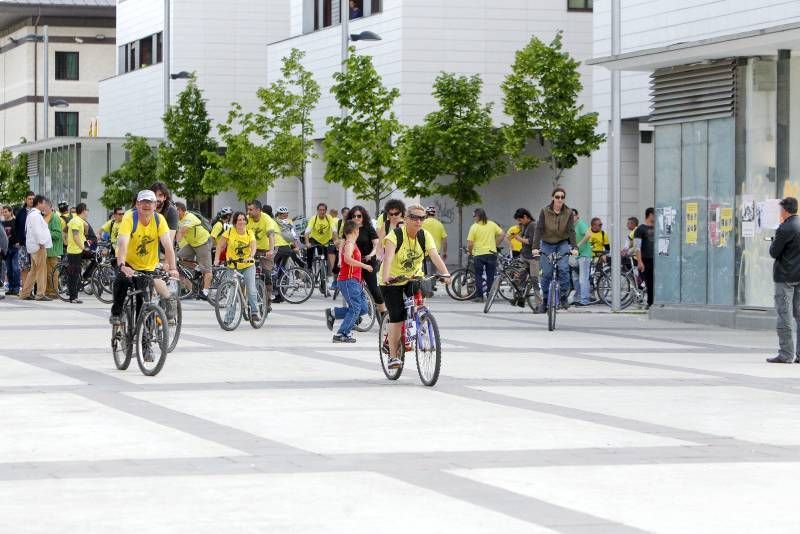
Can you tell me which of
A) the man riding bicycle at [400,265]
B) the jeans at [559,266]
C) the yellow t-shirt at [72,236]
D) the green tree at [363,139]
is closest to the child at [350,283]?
the jeans at [559,266]

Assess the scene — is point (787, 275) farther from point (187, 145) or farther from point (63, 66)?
point (63, 66)

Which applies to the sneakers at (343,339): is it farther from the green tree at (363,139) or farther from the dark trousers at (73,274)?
the green tree at (363,139)

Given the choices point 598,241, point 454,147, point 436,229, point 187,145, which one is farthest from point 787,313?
point 187,145

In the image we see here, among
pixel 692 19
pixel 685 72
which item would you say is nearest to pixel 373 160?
pixel 692 19

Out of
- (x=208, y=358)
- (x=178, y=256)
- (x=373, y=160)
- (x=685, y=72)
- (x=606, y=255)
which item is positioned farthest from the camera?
(x=373, y=160)

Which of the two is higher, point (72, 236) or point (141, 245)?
point (72, 236)

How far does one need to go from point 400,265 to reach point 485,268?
16.1m

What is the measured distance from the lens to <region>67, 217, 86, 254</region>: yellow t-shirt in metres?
29.8

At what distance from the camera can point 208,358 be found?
1695 centimetres

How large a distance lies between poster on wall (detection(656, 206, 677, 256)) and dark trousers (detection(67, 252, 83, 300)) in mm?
10779

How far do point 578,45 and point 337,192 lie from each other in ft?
32.0

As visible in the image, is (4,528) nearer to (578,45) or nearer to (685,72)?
(685,72)

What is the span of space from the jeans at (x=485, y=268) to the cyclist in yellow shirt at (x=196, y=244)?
5336 mm

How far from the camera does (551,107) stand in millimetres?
36875
